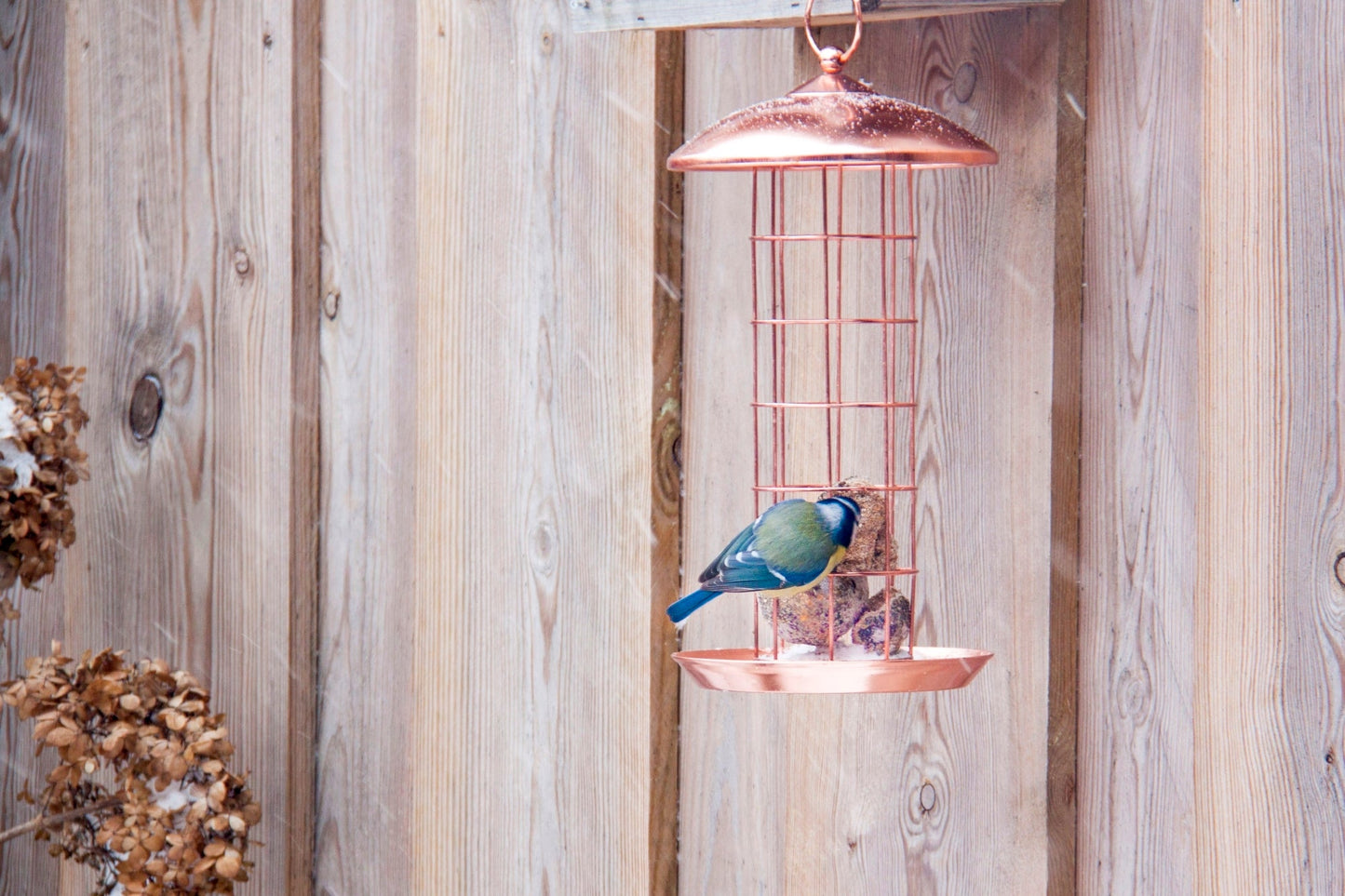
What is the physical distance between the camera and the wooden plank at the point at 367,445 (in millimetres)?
1752

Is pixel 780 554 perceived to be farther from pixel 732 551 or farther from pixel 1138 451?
pixel 1138 451

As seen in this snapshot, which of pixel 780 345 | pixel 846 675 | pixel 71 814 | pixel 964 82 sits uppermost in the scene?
pixel 964 82

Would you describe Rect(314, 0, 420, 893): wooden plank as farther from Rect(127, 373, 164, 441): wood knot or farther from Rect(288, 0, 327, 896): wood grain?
Rect(127, 373, 164, 441): wood knot

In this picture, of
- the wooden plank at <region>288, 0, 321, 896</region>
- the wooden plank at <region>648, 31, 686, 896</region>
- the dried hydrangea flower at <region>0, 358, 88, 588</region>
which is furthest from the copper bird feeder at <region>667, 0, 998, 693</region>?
the dried hydrangea flower at <region>0, 358, 88, 588</region>

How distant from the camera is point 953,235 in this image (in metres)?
1.46

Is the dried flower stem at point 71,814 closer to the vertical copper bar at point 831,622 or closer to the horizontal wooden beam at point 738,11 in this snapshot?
the vertical copper bar at point 831,622

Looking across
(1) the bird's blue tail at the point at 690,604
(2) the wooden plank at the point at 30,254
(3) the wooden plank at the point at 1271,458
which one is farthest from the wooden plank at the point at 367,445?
(3) the wooden plank at the point at 1271,458

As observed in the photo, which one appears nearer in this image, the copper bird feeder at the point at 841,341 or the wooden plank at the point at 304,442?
the copper bird feeder at the point at 841,341

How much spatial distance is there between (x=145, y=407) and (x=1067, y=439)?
1225 mm

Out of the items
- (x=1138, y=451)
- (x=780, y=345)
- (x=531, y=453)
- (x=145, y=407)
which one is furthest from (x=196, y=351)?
(x=1138, y=451)

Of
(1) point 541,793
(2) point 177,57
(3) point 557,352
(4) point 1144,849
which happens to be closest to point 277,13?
(2) point 177,57

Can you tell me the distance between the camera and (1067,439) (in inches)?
55.2

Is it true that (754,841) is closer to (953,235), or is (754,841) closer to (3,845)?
(953,235)

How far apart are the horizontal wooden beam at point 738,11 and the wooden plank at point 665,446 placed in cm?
14
